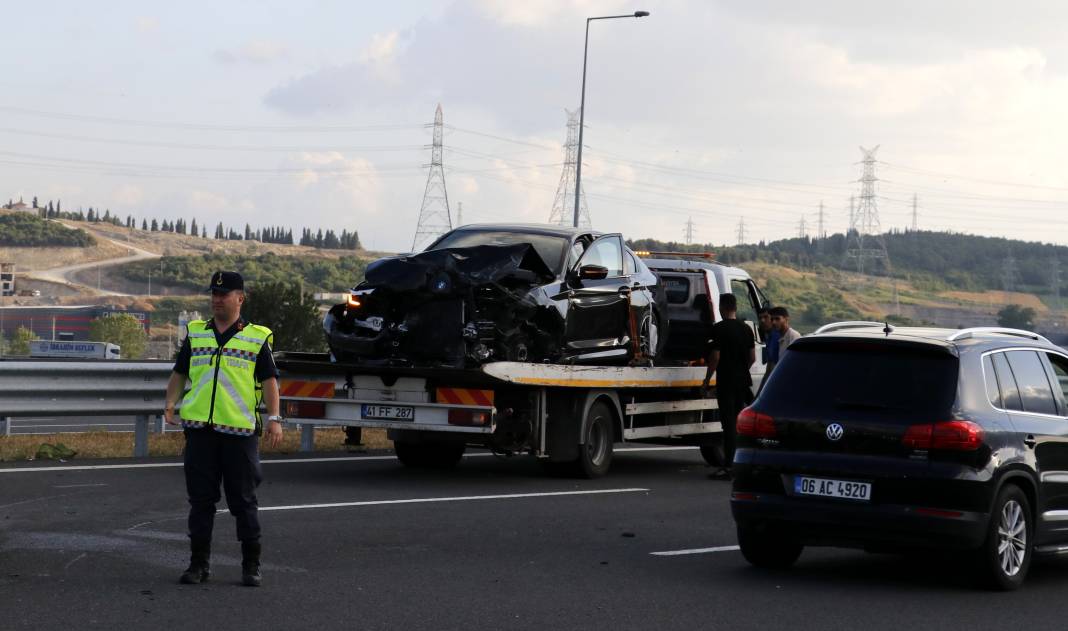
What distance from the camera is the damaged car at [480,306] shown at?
14.2 m

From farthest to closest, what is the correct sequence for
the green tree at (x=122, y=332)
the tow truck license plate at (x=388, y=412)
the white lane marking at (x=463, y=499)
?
1. the green tree at (x=122, y=332)
2. the tow truck license plate at (x=388, y=412)
3. the white lane marking at (x=463, y=499)

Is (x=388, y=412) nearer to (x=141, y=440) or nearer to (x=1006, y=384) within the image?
(x=141, y=440)

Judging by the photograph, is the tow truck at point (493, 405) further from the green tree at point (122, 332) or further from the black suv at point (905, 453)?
the green tree at point (122, 332)

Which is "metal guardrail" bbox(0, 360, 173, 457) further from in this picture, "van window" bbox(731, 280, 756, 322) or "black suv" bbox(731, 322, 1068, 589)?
"black suv" bbox(731, 322, 1068, 589)

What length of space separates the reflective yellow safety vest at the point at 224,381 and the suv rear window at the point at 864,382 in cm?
323

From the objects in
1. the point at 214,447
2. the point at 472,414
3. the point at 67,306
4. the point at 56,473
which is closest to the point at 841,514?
the point at 214,447

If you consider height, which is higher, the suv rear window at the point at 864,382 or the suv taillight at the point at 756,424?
the suv rear window at the point at 864,382

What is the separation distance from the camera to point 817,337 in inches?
372

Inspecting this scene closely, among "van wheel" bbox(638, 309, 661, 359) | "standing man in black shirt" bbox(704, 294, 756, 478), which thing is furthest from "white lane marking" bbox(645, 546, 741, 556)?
"van wheel" bbox(638, 309, 661, 359)

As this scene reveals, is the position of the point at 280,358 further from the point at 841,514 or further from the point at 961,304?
the point at 961,304

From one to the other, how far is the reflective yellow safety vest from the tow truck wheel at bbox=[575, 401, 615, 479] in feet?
23.1

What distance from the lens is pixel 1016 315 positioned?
10269 centimetres

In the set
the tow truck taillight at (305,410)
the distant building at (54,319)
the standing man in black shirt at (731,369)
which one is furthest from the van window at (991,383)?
the distant building at (54,319)


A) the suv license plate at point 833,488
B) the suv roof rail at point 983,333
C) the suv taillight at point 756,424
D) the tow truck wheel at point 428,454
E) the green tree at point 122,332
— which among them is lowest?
the green tree at point 122,332
